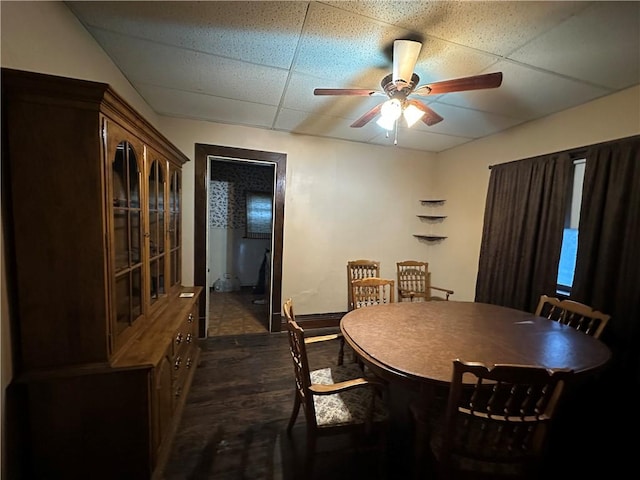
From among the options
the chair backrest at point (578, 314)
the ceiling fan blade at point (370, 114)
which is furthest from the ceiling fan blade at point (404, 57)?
the chair backrest at point (578, 314)

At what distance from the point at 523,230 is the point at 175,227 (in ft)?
11.4

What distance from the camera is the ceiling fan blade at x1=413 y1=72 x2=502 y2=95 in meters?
1.43

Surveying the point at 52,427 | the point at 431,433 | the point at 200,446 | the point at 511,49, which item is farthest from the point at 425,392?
the point at 511,49

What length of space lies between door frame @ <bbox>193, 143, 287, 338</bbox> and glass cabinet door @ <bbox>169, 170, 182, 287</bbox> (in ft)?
0.83

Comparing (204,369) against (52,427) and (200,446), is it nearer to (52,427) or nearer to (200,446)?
(200,446)

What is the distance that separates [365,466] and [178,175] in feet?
9.45

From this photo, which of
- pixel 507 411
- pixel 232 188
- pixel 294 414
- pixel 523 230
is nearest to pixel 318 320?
pixel 294 414

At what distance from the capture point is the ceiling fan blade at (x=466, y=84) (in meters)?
Result: 1.43

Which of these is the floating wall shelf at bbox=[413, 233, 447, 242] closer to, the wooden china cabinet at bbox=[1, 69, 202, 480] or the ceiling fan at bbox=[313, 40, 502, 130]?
the ceiling fan at bbox=[313, 40, 502, 130]

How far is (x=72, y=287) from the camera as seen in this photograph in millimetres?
1252

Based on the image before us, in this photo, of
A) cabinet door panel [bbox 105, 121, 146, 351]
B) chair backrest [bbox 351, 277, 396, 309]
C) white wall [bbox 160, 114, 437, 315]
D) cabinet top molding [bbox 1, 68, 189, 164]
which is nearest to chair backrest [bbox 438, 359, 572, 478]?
chair backrest [bbox 351, 277, 396, 309]

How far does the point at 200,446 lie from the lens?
1715 mm

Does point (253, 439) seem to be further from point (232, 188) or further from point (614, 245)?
point (232, 188)

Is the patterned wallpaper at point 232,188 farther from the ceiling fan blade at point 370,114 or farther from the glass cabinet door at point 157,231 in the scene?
the ceiling fan blade at point 370,114
